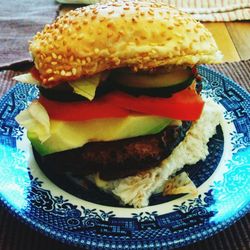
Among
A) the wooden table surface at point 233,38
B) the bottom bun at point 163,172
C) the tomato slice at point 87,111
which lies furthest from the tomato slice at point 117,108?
the wooden table surface at point 233,38

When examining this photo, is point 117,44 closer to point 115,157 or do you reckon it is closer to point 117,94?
point 117,94

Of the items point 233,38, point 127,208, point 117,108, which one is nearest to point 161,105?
point 117,108

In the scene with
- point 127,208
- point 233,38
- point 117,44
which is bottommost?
point 233,38

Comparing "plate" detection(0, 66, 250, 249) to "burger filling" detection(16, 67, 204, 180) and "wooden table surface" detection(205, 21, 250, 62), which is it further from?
"wooden table surface" detection(205, 21, 250, 62)

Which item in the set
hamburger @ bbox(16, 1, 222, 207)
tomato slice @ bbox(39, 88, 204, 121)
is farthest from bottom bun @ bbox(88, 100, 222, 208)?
tomato slice @ bbox(39, 88, 204, 121)

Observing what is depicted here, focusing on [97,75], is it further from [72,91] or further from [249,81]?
[249,81]

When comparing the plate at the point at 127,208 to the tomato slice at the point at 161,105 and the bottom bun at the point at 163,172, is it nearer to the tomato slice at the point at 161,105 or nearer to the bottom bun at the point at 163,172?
the bottom bun at the point at 163,172

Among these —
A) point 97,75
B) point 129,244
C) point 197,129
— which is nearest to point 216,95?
point 197,129
